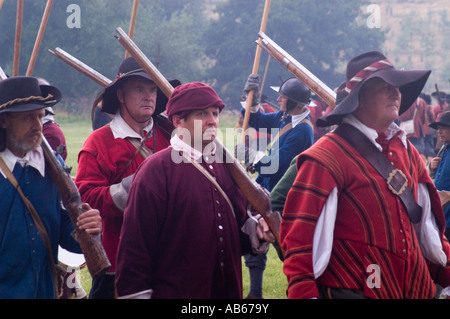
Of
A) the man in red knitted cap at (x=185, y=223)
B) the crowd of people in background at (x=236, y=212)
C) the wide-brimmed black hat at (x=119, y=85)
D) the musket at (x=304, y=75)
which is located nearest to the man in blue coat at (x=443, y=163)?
the musket at (x=304, y=75)

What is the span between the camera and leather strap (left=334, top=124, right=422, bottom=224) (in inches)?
127

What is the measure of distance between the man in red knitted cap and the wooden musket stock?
0.48 feet

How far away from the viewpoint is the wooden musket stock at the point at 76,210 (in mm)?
3359

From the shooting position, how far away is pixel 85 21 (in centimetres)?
3684

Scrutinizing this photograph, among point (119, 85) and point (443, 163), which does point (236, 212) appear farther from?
point (443, 163)

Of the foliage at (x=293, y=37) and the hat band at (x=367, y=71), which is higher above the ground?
the foliage at (x=293, y=37)

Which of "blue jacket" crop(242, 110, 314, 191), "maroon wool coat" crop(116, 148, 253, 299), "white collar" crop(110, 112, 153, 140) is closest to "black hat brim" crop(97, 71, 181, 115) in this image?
"white collar" crop(110, 112, 153, 140)

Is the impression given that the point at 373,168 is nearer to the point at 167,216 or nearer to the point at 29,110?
the point at 167,216

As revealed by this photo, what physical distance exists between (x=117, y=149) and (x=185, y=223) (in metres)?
1.09

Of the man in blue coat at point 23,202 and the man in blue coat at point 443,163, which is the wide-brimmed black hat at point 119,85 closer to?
the man in blue coat at point 23,202

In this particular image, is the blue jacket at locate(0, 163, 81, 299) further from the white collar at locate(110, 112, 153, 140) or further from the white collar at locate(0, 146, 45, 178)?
the white collar at locate(110, 112, 153, 140)

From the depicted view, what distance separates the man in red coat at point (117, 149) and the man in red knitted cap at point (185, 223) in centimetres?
63
